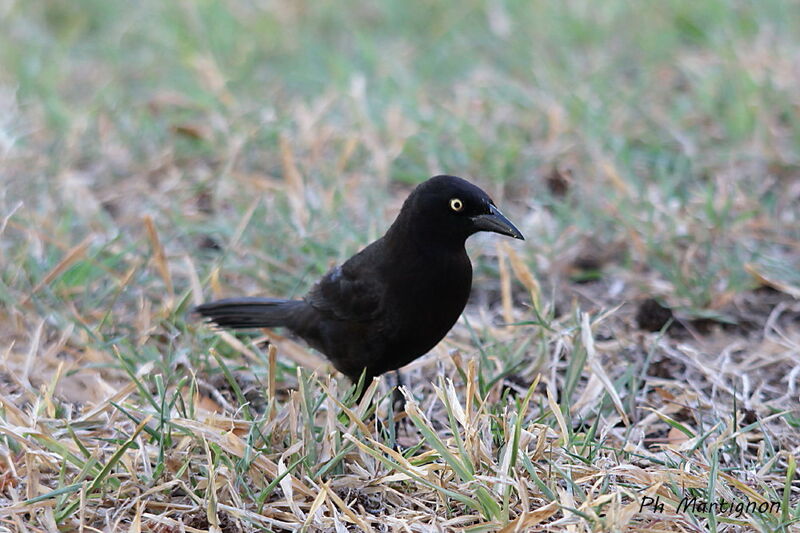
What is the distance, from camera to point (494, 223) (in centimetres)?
344

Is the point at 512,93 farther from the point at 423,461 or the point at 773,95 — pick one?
the point at 423,461

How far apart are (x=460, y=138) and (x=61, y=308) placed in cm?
Answer: 233

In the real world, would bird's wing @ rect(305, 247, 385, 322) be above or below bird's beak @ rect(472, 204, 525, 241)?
below

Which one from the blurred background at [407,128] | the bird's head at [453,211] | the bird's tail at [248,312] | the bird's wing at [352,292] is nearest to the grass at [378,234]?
the blurred background at [407,128]

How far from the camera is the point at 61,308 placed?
166 inches

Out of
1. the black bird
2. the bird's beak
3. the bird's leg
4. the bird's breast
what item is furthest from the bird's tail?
the bird's beak

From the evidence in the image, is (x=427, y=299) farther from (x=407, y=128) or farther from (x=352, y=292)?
(x=407, y=128)

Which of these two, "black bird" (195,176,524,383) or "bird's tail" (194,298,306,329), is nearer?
"black bird" (195,176,524,383)

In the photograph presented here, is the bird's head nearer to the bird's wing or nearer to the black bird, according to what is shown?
the black bird

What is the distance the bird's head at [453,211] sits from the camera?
3.45 meters

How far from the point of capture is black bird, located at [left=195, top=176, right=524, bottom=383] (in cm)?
341

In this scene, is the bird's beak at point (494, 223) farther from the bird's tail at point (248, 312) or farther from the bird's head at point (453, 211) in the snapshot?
the bird's tail at point (248, 312)

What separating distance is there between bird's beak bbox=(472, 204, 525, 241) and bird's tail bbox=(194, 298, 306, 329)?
788 millimetres

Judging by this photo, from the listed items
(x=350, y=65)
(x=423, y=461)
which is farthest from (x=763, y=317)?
(x=350, y=65)
